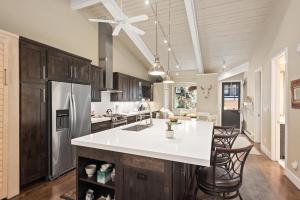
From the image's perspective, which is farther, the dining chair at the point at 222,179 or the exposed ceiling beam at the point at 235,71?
the exposed ceiling beam at the point at 235,71

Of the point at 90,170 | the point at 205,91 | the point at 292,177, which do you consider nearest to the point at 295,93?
the point at 292,177

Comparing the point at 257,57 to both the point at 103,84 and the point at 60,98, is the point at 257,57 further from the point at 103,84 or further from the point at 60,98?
the point at 60,98

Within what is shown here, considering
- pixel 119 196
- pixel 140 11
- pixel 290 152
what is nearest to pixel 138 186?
pixel 119 196

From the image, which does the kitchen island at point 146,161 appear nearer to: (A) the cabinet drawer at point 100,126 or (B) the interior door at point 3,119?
(B) the interior door at point 3,119

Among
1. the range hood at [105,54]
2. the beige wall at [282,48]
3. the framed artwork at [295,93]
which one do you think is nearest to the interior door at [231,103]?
the beige wall at [282,48]

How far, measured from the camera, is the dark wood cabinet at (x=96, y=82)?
4.69 m

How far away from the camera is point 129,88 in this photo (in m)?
6.53

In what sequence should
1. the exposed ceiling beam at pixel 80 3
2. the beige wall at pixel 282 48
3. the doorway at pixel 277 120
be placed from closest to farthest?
1. the beige wall at pixel 282 48
2. the doorway at pixel 277 120
3. the exposed ceiling beam at pixel 80 3

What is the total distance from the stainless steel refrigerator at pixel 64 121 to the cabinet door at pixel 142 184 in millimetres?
1857

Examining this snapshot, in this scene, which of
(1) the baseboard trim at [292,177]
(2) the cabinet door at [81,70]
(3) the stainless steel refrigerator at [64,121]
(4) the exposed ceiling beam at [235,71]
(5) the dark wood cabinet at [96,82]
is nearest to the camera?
(1) the baseboard trim at [292,177]

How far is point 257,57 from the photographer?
218 inches

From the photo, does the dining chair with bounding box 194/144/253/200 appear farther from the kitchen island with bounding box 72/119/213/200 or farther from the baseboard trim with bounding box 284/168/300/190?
the baseboard trim with bounding box 284/168/300/190

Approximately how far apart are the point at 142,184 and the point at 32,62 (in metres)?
2.53

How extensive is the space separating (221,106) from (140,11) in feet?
19.4
